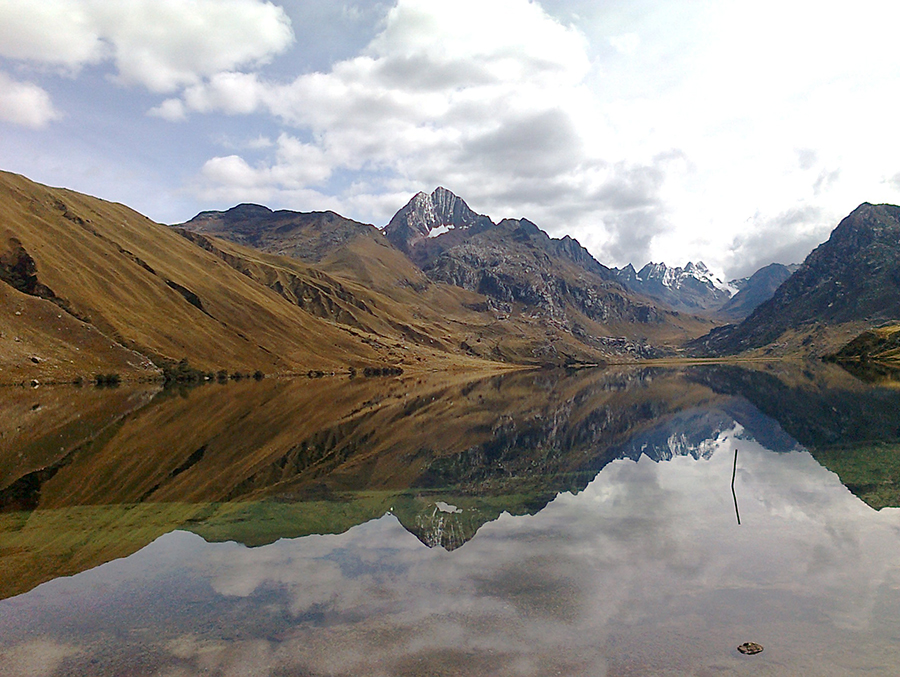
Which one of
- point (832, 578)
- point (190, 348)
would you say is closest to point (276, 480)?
point (832, 578)

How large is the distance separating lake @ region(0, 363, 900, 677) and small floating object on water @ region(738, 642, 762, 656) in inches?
8.6

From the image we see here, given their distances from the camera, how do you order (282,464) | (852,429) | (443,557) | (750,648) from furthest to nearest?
(852,429), (282,464), (443,557), (750,648)

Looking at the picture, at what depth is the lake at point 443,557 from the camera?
1725 centimetres

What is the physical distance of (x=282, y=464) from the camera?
168 ft

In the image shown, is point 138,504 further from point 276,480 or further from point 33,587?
point 33,587

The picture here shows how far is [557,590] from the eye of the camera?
72.8 feet

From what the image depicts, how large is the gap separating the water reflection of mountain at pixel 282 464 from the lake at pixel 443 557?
0.35m

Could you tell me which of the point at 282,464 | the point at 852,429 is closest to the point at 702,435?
the point at 852,429

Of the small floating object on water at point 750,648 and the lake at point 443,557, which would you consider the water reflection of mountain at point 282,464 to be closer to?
the lake at point 443,557

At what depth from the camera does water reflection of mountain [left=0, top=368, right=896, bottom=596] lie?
1254 inches

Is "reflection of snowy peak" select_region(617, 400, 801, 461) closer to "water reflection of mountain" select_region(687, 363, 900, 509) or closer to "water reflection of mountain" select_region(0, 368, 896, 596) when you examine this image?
"water reflection of mountain" select_region(0, 368, 896, 596)

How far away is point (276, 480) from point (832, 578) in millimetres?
38705

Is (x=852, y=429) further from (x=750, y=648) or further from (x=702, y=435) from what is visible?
(x=750, y=648)

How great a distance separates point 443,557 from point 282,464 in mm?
29209
